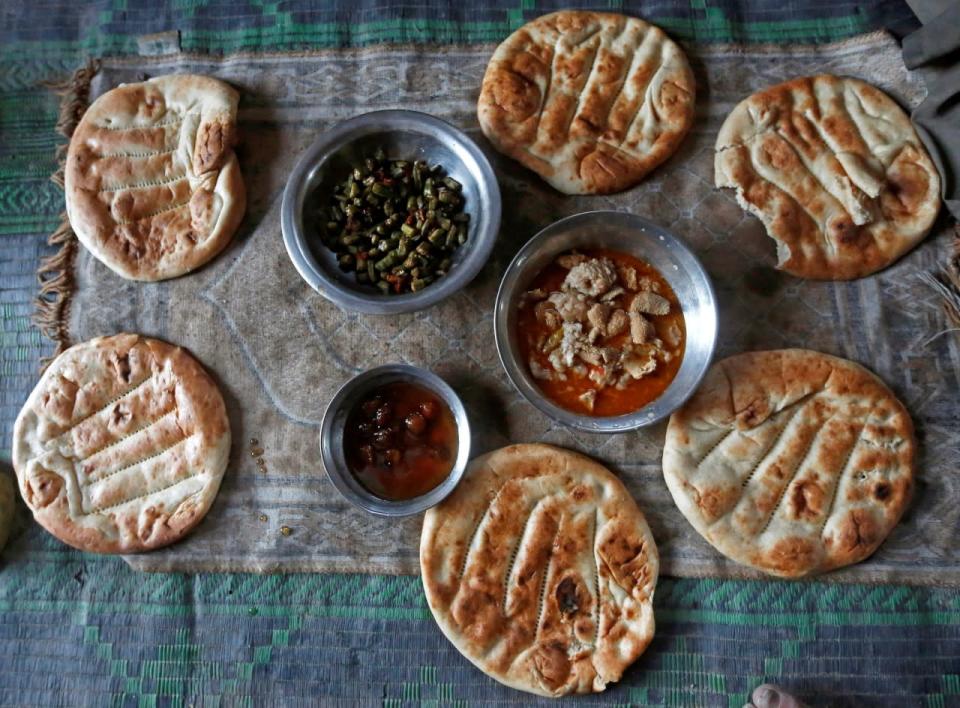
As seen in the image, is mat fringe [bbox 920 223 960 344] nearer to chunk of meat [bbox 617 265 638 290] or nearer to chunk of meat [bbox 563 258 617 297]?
chunk of meat [bbox 617 265 638 290]

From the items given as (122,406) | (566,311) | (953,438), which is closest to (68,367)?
(122,406)

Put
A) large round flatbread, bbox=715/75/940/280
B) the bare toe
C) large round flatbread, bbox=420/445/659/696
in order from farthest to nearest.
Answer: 1. large round flatbread, bbox=715/75/940/280
2. large round flatbread, bbox=420/445/659/696
3. the bare toe

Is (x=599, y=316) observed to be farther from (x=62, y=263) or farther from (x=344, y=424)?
(x=62, y=263)

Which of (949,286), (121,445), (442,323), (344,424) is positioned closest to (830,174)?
(949,286)

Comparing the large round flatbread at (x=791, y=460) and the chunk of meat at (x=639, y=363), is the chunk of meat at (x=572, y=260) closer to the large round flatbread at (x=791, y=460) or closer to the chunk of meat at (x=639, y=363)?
the chunk of meat at (x=639, y=363)

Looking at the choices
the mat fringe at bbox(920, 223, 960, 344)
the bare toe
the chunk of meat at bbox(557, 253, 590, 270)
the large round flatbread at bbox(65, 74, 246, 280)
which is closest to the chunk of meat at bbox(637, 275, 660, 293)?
the chunk of meat at bbox(557, 253, 590, 270)

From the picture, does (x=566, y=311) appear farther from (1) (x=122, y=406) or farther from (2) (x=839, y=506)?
(1) (x=122, y=406)
